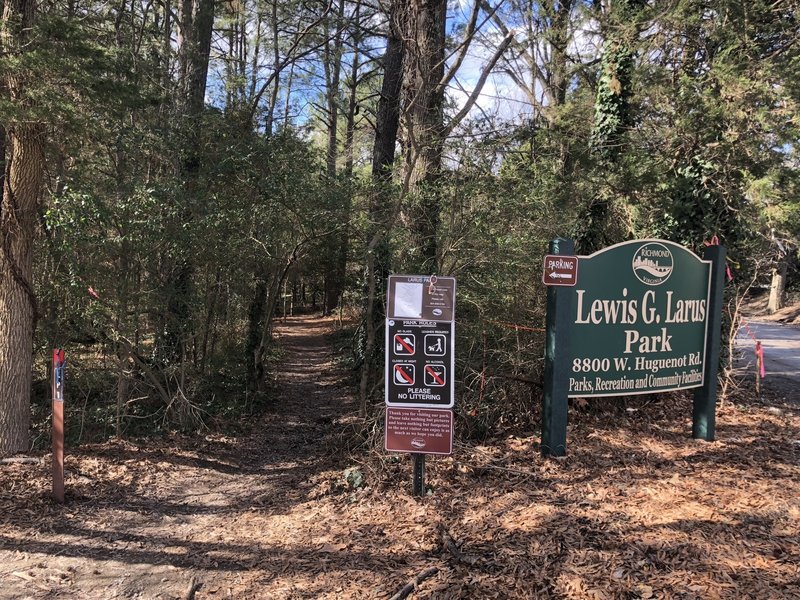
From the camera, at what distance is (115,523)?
4.45m

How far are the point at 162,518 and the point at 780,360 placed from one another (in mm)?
14322

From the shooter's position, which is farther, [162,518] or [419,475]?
[162,518]

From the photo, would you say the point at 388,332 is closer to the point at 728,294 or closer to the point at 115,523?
the point at 115,523

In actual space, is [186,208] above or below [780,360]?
above

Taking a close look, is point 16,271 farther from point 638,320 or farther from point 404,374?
point 638,320

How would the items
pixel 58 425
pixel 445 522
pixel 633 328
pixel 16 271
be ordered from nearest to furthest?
pixel 445 522 < pixel 58 425 < pixel 633 328 < pixel 16 271

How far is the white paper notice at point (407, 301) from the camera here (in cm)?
415

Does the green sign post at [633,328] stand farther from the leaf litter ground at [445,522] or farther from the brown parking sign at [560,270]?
the leaf litter ground at [445,522]

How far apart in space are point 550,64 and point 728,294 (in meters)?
7.57

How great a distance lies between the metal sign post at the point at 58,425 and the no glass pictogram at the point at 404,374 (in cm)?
290

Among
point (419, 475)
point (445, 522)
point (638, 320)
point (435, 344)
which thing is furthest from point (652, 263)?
point (445, 522)

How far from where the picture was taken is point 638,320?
4805mm

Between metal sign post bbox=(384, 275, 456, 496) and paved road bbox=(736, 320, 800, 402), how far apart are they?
5817mm

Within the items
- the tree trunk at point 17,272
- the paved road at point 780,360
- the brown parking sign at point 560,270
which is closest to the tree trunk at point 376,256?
the brown parking sign at point 560,270
